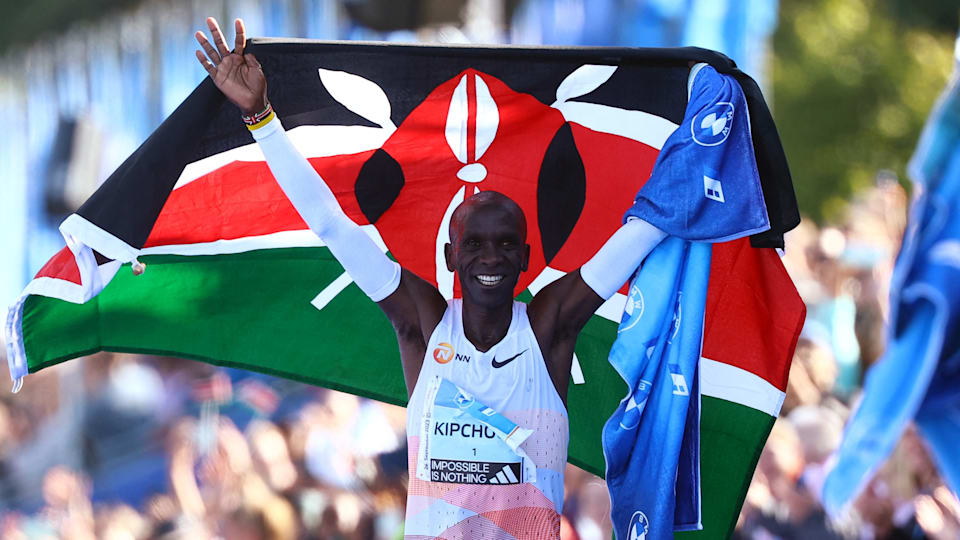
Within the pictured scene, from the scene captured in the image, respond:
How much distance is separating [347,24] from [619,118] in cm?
580

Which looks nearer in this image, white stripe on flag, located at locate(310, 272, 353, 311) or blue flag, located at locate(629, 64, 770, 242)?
blue flag, located at locate(629, 64, 770, 242)

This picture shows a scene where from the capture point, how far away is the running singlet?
4.50m

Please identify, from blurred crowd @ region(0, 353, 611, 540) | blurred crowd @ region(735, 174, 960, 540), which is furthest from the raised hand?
blurred crowd @ region(0, 353, 611, 540)

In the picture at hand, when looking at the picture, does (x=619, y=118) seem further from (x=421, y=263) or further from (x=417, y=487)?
(x=417, y=487)

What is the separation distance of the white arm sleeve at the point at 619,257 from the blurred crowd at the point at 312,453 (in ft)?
7.51

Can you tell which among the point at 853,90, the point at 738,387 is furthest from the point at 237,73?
the point at 853,90

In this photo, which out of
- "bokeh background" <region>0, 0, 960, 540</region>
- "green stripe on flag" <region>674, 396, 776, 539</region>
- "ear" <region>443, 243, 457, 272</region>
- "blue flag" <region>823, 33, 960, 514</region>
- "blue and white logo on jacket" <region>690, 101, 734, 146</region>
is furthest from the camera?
"bokeh background" <region>0, 0, 960, 540</region>

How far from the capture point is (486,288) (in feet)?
15.1

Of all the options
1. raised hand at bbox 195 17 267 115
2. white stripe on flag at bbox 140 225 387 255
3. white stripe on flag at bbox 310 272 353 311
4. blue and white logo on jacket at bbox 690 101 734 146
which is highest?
raised hand at bbox 195 17 267 115

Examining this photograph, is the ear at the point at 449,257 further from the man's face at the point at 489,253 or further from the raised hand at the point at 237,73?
the raised hand at the point at 237,73

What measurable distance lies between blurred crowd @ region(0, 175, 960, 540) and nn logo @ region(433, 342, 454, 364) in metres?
2.59

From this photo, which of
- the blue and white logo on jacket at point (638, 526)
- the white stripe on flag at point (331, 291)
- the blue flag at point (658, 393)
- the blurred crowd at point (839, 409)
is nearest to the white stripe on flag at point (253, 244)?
the white stripe on flag at point (331, 291)

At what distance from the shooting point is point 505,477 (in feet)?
14.8

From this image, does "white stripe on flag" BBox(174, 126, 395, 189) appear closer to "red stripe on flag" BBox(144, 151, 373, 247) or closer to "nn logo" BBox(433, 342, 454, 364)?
"red stripe on flag" BBox(144, 151, 373, 247)
